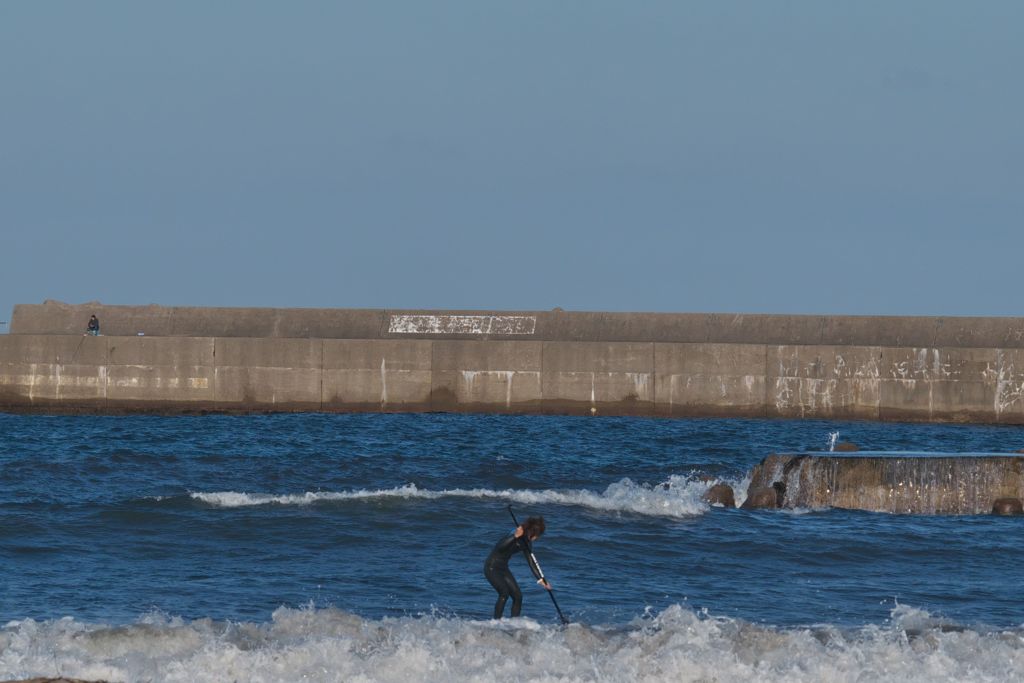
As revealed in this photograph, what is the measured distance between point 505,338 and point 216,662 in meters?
28.2

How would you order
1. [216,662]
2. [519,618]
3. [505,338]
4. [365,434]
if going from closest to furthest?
[216,662] → [519,618] → [365,434] → [505,338]

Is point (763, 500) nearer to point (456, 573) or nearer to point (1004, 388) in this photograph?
point (456, 573)

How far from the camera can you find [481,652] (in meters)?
11.7

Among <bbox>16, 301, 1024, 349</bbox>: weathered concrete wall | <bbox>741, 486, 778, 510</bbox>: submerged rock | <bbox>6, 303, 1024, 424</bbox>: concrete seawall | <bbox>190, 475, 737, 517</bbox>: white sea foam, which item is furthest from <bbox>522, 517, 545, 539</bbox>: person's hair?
<bbox>16, 301, 1024, 349</bbox>: weathered concrete wall

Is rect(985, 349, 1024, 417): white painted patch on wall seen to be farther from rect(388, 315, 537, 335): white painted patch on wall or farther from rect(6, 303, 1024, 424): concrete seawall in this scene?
rect(388, 315, 537, 335): white painted patch on wall

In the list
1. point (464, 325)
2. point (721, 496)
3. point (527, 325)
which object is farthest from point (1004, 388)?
point (721, 496)

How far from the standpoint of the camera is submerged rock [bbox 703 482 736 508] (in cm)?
2069

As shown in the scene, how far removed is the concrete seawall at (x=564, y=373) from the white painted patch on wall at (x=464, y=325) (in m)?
0.88

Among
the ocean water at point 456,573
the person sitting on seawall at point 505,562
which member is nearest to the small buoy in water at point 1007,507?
the ocean water at point 456,573

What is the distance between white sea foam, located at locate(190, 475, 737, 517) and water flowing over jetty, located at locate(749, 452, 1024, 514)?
5.56ft

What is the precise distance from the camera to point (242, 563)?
1586 centimetres

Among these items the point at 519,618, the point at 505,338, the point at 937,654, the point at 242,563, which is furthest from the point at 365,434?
the point at 937,654

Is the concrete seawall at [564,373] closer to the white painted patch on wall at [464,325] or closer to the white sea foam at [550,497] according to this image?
the white painted patch on wall at [464,325]

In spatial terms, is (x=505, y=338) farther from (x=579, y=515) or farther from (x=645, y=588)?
(x=645, y=588)
